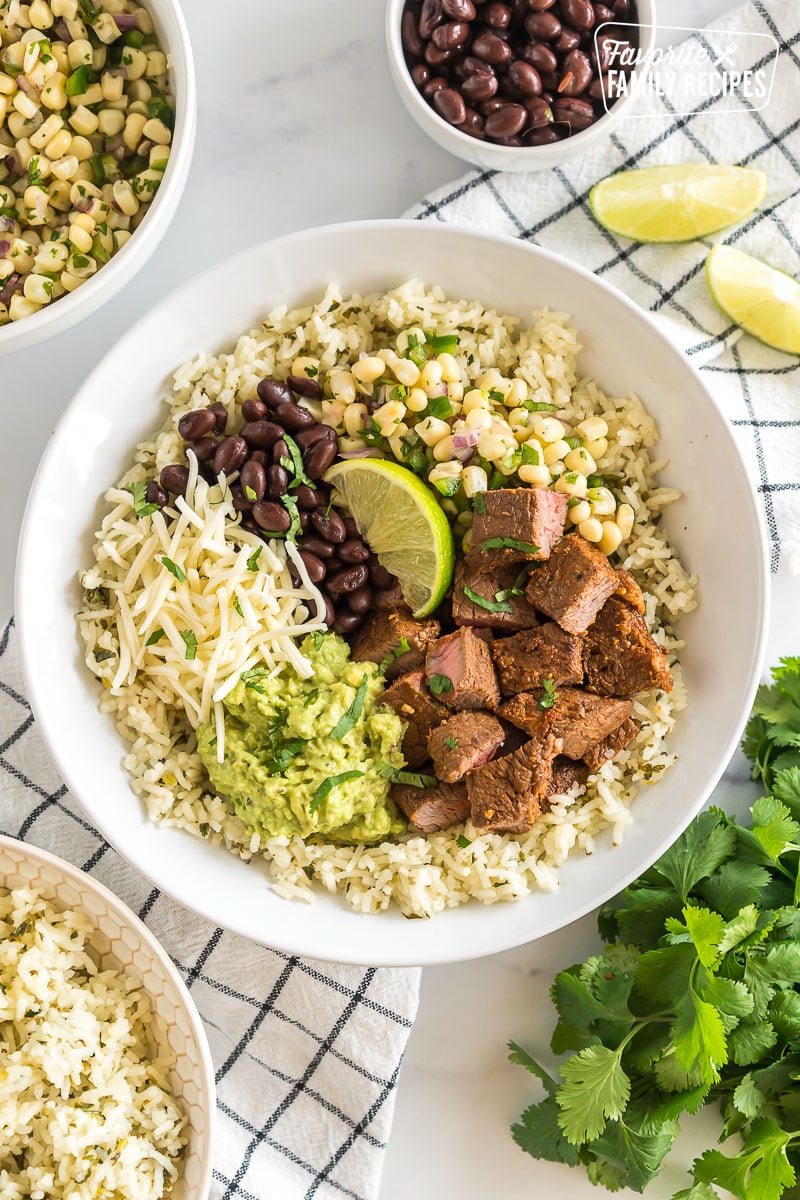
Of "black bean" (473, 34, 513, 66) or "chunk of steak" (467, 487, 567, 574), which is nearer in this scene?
"chunk of steak" (467, 487, 567, 574)

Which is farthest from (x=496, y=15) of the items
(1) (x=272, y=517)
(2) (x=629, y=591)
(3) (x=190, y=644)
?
(3) (x=190, y=644)

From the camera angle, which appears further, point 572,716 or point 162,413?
point 162,413

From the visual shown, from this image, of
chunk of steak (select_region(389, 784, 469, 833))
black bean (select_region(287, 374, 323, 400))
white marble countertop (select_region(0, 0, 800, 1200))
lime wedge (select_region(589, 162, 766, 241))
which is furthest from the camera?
white marble countertop (select_region(0, 0, 800, 1200))

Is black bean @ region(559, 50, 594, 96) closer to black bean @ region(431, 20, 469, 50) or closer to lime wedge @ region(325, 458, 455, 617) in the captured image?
black bean @ region(431, 20, 469, 50)

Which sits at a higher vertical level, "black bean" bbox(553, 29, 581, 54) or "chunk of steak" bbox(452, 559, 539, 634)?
"black bean" bbox(553, 29, 581, 54)

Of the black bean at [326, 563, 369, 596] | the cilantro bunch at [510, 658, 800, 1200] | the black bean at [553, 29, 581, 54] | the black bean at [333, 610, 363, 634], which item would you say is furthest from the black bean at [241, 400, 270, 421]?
the cilantro bunch at [510, 658, 800, 1200]

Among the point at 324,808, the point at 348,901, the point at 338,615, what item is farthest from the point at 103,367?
the point at 348,901

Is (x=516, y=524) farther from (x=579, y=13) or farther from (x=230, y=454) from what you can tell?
(x=579, y=13)
